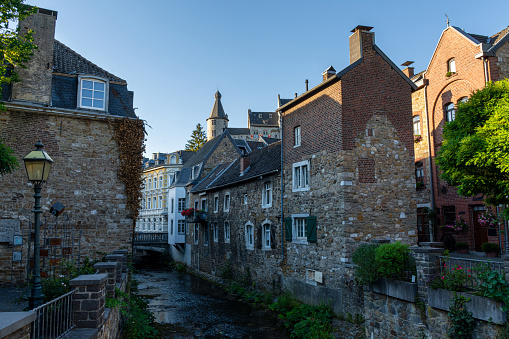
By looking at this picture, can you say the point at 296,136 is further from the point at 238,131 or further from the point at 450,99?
the point at 238,131

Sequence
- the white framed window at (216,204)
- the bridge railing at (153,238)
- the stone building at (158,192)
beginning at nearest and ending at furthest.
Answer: the white framed window at (216,204) → the bridge railing at (153,238) → the stone building at (158,192)

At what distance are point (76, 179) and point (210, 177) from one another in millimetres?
17576

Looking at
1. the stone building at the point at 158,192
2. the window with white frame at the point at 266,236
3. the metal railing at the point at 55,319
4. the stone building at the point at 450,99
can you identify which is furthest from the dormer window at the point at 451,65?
the stone building at the point at 158,192

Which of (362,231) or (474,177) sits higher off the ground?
(474,177)

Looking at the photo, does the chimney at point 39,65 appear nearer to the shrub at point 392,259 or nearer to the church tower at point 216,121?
the shrub at point 392,259

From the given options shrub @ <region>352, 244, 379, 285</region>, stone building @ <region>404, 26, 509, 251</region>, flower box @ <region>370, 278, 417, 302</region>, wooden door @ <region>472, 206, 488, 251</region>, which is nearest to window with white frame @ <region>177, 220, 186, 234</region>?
stone building @ <region>404, 26, 509, 251</region>

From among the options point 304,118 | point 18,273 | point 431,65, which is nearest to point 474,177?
point 304,118

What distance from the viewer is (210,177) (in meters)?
32.9

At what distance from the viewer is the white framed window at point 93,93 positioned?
16.2m

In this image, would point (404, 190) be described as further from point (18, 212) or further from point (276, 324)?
point (18, 212)

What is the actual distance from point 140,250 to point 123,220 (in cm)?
2982

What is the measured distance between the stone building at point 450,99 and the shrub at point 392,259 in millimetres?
9059

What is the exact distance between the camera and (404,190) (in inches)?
608

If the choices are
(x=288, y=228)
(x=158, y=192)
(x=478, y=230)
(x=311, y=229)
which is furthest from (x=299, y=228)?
(x=158, y=192)
